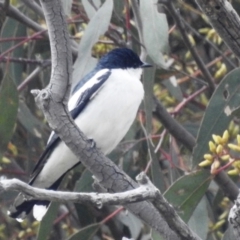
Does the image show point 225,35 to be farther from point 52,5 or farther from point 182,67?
point 182,67

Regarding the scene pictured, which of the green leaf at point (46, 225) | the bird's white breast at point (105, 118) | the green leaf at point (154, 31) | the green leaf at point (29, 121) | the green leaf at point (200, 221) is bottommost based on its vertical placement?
the green leaf at point (200, 221)

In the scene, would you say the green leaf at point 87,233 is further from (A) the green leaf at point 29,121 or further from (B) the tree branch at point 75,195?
(B) the tree branch at point 75,195

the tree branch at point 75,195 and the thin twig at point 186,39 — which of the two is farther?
the thin twig at point 186,39

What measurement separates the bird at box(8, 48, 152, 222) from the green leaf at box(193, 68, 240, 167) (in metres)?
0.35

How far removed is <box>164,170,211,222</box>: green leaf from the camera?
11.7ft

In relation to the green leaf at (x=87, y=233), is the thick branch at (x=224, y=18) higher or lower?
higher

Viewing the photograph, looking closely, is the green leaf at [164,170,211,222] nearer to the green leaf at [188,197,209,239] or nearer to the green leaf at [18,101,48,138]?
the green leaf at [188,197,209,239]

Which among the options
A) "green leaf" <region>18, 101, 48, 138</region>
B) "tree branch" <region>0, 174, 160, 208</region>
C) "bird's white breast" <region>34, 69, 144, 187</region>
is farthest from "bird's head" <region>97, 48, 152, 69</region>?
"tree branch" <region>0, 174, 160, 208</region>

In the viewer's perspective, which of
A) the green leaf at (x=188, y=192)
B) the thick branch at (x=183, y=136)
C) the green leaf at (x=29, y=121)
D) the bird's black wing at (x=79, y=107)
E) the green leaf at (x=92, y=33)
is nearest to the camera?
the green leaf at (x=188, y=192)

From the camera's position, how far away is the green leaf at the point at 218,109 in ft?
12.4

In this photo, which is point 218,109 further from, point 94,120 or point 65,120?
point 65,120

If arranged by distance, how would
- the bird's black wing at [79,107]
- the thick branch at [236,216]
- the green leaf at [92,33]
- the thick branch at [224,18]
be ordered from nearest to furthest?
the thick branch at [236,216] < the thick branch at [224,18] < the green leaf at [92,33] < the bird's black wing at [79,107]

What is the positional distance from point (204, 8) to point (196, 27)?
9.42 ft

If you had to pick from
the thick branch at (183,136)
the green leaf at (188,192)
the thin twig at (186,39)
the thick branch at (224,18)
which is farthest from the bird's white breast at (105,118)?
the thick branch at (224,18)
